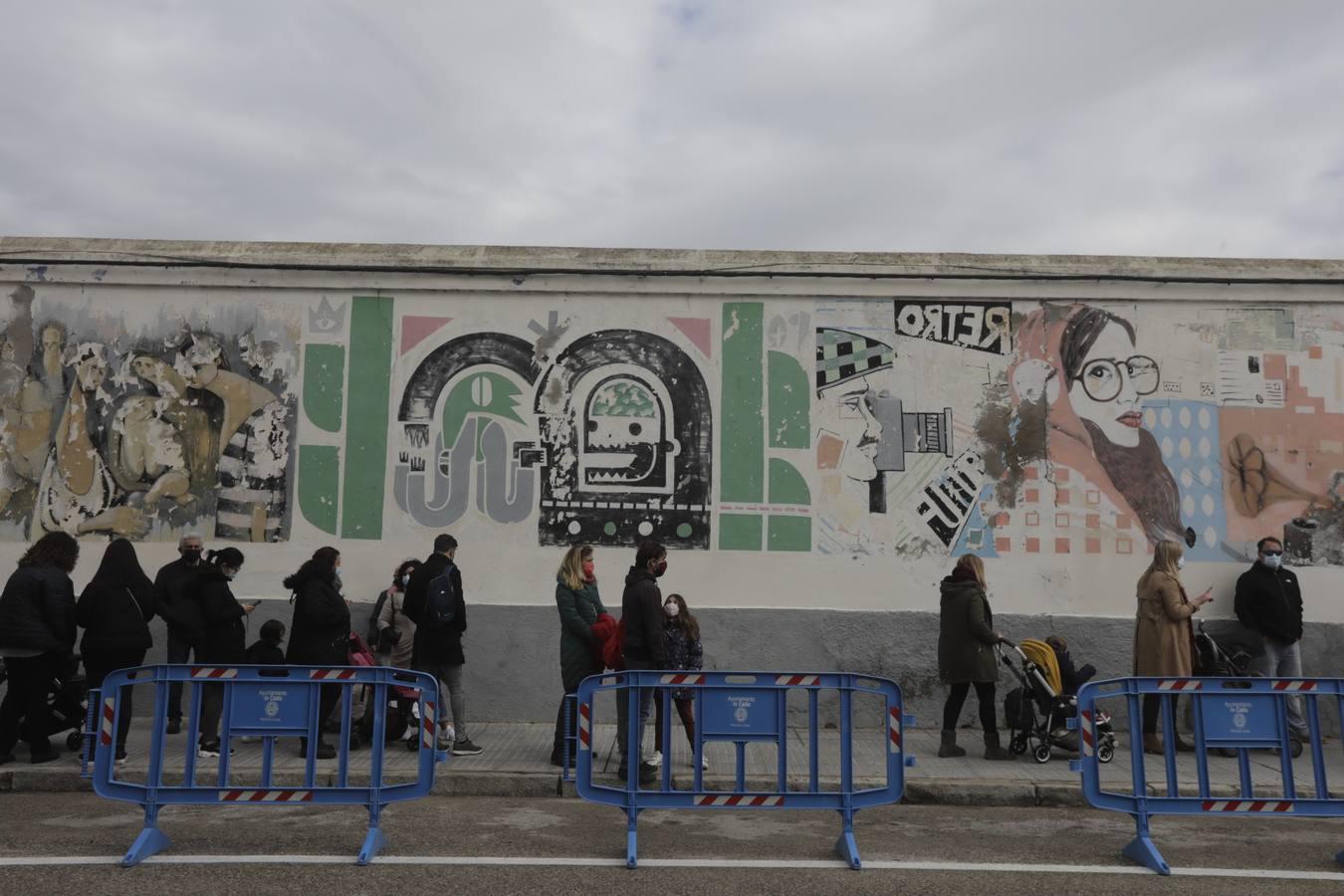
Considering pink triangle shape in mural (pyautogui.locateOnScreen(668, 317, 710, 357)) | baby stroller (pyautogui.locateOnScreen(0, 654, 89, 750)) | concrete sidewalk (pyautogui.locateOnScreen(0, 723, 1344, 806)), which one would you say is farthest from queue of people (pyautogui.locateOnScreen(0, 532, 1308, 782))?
pink triangle shape in mural (pyautogui.locateOnScreen(668, 317, 710, 357))

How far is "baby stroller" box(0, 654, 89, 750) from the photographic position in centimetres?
864

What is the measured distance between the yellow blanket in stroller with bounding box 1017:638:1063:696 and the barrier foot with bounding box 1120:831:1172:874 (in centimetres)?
270

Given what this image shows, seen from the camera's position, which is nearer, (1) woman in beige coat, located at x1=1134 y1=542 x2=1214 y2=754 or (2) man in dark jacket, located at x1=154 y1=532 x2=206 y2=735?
(2) man in dark jacket, located at x1=154 y1=532 x2=206 y2=735

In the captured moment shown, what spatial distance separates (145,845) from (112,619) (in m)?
3.06

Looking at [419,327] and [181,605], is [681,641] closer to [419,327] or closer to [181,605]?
[181,605]

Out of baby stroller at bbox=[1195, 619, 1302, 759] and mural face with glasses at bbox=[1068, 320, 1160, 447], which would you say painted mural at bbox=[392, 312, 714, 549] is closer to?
mural face with glasses at bbox=[1068, 320, 1160, 447]

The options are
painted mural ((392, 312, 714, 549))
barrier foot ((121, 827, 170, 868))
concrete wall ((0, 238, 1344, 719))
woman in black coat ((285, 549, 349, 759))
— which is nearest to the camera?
barrier foot ((121, 827, 170, 868))

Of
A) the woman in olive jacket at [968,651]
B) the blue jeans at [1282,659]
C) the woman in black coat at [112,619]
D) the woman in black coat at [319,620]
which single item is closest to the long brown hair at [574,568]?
the woman in black coat at [319,620]

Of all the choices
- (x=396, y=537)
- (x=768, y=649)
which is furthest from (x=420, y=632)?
(x=768, y=649)

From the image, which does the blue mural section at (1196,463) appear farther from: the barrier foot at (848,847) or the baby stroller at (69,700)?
the baby stroller at (69,700)

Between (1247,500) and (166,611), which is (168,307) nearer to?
(166,611)

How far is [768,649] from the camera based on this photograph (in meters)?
10.6

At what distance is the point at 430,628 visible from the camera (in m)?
9.05

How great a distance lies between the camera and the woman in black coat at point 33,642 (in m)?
8.28
